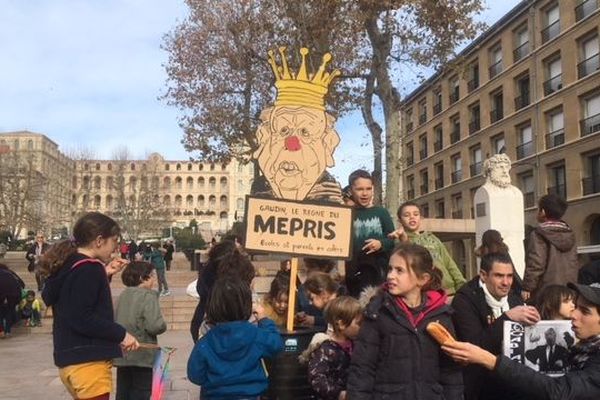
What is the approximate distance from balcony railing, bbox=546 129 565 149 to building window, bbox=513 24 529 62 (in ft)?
20.5

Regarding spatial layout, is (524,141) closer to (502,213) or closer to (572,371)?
(502,213)

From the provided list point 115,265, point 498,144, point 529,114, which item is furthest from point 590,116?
point 115,265

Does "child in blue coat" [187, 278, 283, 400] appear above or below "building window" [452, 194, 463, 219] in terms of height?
below

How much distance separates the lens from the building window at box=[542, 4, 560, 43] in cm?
3828

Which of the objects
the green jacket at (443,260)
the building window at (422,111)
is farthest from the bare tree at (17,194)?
the green jacket at (443,260)

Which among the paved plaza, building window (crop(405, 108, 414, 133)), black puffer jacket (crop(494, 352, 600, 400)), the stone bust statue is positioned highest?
building window (crop(405, 108, 414, 133))

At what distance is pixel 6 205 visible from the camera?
5122cm

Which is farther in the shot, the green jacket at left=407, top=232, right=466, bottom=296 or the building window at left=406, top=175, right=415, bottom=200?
the building window at left=406, top=175, right=415, bottom=200

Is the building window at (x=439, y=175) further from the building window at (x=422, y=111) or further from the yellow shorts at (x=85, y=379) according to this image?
the yellow shorts at (x=85, y=379)

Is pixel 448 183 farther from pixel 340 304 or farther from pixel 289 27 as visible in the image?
pixel 340 304

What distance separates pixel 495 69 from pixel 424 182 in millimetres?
15289

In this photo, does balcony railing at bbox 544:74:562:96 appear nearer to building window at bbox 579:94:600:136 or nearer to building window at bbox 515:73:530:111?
building window at bbox 515:73:530:111

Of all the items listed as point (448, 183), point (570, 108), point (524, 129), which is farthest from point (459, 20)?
point (448, 183)

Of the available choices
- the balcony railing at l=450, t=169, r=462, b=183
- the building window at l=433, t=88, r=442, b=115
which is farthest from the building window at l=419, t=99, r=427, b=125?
the balcony railing at l=450, t=169, r=462, b=183
